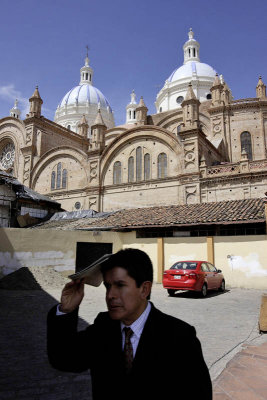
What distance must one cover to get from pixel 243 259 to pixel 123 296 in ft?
48.1

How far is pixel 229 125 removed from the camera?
33156 millimetres

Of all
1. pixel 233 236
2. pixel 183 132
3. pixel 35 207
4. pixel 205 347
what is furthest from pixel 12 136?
pixel 205 347

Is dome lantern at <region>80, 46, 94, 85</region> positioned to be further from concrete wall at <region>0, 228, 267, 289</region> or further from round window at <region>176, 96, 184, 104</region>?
concrete wall at <region>0, 228, 267, 289</region>

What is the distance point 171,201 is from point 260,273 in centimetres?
1201

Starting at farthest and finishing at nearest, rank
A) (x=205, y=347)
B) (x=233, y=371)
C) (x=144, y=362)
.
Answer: (x=205, y=347) < (x=233, y=371) < (x=144, y=362)

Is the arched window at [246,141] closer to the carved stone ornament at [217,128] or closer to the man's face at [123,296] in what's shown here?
the carved stone ornament at [217,128]

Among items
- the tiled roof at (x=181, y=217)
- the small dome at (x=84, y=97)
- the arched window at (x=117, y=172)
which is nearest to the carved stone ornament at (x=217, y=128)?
the arched window at (x=117, y=172)

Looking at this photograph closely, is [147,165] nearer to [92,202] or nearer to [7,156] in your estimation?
[92,202]

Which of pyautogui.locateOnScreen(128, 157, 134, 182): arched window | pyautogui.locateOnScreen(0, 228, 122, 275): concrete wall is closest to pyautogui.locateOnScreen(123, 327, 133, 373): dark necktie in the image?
pyautogui.locateOnScreen(0, 228, 122, 275): concrete wall

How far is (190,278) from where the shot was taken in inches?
457

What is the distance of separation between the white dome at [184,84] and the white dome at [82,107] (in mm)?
13902

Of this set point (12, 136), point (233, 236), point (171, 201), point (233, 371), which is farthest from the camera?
point (12, 136)

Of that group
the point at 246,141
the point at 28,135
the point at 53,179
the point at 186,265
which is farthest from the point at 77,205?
the point at 186,265

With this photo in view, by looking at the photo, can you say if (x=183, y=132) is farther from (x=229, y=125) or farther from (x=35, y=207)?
(x=35, y=207)
